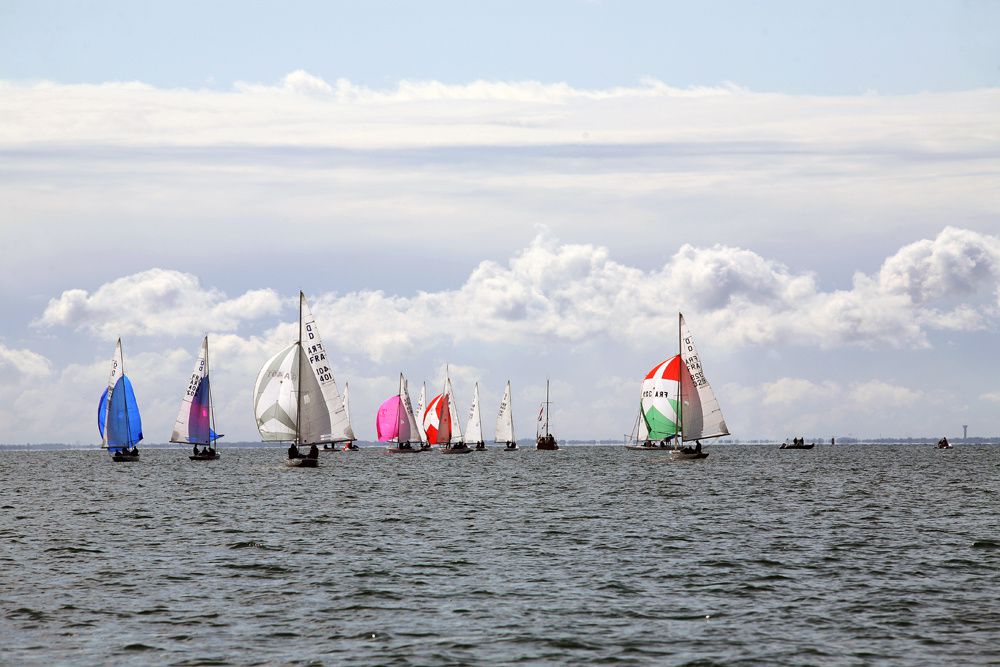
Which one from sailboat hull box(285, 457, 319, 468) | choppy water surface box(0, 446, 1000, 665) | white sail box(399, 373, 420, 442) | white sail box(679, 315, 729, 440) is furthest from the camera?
white sail box(399, 373, 420, 442)

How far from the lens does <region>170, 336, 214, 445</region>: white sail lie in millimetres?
124250

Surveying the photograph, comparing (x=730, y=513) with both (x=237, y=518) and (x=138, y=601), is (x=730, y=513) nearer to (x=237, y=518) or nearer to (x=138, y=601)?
(x=237, y=518)

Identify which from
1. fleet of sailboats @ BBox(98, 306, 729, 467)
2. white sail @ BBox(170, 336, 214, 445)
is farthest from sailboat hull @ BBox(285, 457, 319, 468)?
white sail @ BBox(170, 336, 214, 445)

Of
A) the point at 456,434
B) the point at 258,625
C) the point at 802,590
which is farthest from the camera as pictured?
the point at 456,434

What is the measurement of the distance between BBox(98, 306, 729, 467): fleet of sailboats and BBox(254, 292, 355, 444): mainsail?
0.26 feet

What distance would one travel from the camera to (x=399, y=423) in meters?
170

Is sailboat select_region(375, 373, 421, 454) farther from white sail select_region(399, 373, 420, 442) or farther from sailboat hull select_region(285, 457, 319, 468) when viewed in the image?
sailboat hull select_region(285, 457, 319, 468)

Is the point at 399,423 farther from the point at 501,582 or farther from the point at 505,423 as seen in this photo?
the point at 501,582

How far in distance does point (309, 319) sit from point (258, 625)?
223ft

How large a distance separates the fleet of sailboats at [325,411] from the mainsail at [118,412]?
0.11m

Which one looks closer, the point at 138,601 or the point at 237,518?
the point at 138,601

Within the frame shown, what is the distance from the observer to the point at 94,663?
72.2 feet

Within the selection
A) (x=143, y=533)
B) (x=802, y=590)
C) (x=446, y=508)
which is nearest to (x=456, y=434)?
(x=446, y=508)

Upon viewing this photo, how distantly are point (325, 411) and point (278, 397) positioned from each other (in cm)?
422
